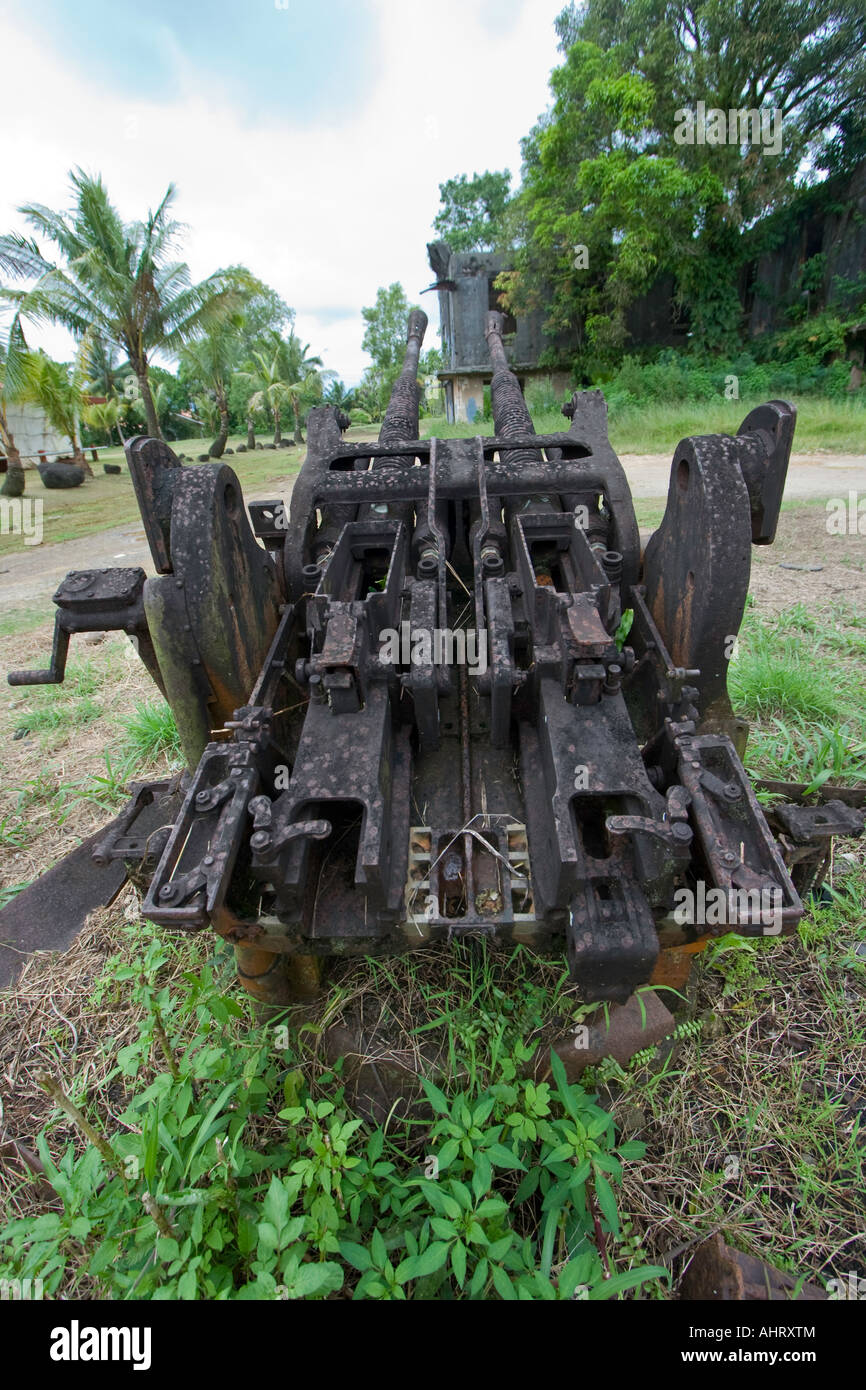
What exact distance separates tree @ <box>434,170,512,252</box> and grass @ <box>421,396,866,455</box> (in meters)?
27.8

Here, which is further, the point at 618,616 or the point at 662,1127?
the point at 618,616

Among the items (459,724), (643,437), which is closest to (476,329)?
(643,437)

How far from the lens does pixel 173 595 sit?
229 centimetres

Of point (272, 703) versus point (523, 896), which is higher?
point (272, 703)

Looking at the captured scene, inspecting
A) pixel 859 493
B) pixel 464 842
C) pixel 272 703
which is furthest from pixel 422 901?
pixel 859 493

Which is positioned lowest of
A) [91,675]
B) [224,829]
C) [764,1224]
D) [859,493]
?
[764,1224]

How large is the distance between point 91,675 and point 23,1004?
3.47 metres

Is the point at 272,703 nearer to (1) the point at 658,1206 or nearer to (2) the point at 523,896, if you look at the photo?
(2) the point at 523,896

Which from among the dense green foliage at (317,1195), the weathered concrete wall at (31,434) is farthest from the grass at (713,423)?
the weathered concrete wall at (31,434)

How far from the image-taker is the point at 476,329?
2547 cm

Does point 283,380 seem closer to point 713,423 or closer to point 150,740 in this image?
point 713,423

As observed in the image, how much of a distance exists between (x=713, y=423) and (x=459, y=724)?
15.5 m

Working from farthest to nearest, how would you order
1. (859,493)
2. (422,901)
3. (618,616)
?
(859,493)
(618,616)
(422,901)
